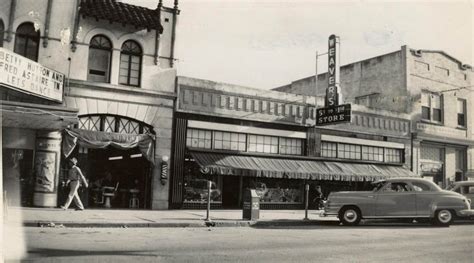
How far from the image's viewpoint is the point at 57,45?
57.4 ft

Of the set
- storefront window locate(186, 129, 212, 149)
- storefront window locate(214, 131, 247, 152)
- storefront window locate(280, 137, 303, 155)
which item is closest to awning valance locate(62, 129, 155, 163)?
storefront window locate(186, 129, 212, 149)

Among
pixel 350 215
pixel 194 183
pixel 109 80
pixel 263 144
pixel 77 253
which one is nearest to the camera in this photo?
pixel 77 253

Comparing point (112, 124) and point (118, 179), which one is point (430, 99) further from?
point (112, 124)

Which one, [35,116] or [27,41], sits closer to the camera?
[35,116]

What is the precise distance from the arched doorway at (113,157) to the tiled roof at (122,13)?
12.5ft

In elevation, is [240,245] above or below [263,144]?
below

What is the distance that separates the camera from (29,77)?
15.1 metres

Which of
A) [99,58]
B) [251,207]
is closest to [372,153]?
[251,207]

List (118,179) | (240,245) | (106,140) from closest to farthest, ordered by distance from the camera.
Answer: (240,245) → (106,140) → (118,179)

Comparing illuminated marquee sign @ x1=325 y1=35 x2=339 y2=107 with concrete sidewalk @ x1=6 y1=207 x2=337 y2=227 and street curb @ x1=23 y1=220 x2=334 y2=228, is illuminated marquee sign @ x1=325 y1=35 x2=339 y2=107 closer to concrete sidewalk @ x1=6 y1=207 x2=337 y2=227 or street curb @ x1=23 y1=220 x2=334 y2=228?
street curb @ x1=23 y1=220 x2=334 y2=228

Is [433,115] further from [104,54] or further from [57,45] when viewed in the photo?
[57,45]

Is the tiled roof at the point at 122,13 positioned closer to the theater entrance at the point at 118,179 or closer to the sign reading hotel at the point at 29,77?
the sign reading hotel at the point at 29,77

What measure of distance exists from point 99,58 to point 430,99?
762 inches

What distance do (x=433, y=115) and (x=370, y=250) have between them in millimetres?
20602
